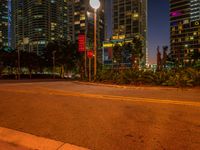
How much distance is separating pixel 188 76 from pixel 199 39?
527ft

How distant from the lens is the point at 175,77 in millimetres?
16875

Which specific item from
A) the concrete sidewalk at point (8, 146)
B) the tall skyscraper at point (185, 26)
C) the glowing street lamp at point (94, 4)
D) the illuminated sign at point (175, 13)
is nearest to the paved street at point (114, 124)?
the concrete sidewalk at point (8, 146)

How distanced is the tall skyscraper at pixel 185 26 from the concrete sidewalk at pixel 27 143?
17128 cm

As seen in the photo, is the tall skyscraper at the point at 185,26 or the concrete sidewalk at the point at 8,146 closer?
the concrete sidewalk at the point at 8,146

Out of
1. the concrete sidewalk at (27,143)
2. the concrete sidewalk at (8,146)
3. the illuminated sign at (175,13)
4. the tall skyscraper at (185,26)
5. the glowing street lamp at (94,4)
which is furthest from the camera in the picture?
the illuminated sign at (175,13)

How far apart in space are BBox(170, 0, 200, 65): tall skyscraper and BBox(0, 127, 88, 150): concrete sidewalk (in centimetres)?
17128

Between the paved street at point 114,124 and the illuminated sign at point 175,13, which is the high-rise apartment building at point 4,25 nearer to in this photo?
the illuminated sign at point 175,13

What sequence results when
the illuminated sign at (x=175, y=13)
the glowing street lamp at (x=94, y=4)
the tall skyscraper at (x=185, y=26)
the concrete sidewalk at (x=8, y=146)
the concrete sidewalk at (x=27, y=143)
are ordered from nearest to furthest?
the concrete sidewalk at (x=27, y=143), the concrete sidewalk at (x=8, y=146), the glowing street lamp at (x=94, y=4), the tall skyscraper at (x=185, y=26), the illuminated sign at (x=175, y=13)

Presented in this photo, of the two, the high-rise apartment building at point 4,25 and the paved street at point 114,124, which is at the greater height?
the high-rise apartment building at point 4,25

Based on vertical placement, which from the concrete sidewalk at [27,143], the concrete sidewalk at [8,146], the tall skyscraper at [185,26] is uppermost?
the tall skyscraper at [185,26]

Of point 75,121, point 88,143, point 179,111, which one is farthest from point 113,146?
point 179,111

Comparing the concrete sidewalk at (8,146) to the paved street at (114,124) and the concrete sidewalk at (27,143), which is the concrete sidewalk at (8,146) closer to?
the concrete sidewalk at (27,143)

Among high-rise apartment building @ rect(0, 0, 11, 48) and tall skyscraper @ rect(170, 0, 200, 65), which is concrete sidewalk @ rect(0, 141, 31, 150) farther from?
high-rise apartment building @ rect(0, 0, 11, 48)

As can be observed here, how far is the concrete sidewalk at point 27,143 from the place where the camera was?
4.72 metres
